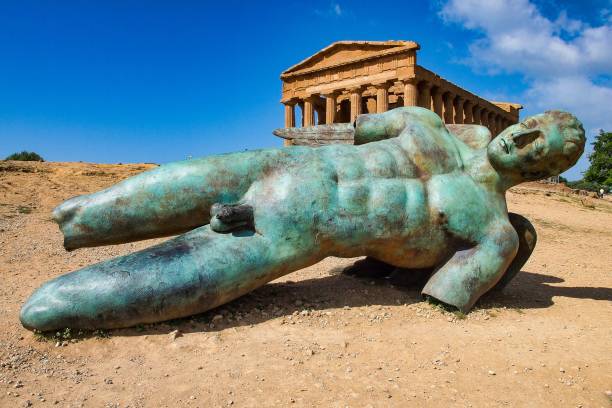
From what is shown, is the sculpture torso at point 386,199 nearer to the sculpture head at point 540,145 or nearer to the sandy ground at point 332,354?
the sculpture head at point 540,145

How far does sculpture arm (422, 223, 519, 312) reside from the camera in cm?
374

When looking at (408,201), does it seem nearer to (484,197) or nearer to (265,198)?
(484,197)

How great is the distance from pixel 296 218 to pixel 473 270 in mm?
1488

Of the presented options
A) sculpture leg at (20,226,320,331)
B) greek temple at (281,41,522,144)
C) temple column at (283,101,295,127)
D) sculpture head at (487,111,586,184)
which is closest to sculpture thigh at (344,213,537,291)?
sculpture head at (487,111,586,184)

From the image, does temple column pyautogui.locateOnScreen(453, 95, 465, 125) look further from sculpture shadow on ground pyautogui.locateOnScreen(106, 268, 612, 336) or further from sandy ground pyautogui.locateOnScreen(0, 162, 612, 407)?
sandy ground pyautogui.locateOnScreen(0, 162, 612, 407)

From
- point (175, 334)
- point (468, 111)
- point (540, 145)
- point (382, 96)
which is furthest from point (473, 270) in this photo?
point (468, 111)

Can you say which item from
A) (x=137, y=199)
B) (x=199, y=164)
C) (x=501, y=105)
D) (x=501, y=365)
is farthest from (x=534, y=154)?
(x=501, y=105)

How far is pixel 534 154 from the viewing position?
155 inches

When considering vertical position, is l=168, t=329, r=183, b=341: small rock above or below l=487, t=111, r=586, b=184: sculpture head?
below

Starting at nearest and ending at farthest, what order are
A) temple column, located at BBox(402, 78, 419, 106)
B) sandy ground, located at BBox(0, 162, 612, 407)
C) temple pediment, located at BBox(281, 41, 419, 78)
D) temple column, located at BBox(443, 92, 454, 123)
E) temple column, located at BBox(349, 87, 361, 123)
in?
sandy ground, located at BBox(0, 162, 612, 407) → temple column, located at BBox(402, 78, 419, 106) → temple pediment, located at BBox(281, 41, 419, 78) → temple column, located at BBox(349, 87, 361, 123) → temple column, located at BBox(443, 92, 454, 123)

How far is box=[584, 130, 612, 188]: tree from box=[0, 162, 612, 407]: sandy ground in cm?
3762

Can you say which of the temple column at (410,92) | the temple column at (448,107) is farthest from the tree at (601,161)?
the temple column at (410,92)

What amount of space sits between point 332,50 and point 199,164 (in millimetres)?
26348

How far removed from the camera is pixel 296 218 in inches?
136
